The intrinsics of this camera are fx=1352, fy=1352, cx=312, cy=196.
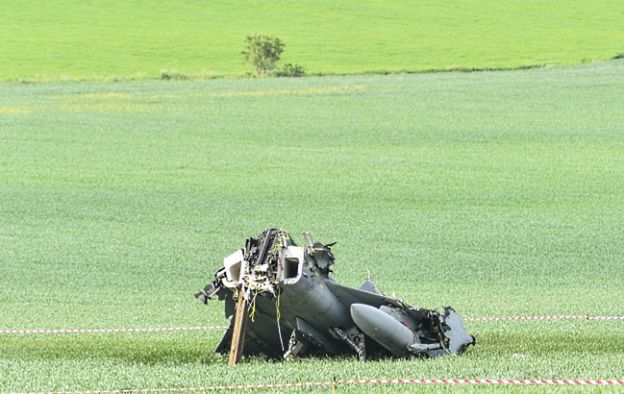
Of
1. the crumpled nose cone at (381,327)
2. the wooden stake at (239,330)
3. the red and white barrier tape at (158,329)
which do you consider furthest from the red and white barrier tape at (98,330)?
the crumpled nose cone at (381,327)

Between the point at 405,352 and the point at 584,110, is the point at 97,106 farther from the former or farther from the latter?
the point at 405,352

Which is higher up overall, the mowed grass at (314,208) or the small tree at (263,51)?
the small tree at (263,51)

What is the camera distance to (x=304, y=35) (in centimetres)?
Answer: 7138

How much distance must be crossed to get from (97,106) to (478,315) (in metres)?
34.7

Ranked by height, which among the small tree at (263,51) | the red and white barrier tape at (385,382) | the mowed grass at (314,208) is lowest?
the mowed grass at (314,208)

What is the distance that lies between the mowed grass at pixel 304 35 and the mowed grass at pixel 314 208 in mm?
6291

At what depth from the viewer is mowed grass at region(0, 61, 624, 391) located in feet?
43.4

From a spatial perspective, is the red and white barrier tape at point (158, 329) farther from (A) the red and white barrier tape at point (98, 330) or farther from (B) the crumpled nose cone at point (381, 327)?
(B) the crumpled nose cone at point (381, 327)

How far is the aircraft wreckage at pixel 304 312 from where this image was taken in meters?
11.2

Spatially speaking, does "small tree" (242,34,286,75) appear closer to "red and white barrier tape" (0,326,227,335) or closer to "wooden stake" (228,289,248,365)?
"red and white barrier tape" (0,326,227,335)

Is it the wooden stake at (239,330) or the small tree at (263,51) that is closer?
the wooden stake at (239,330)

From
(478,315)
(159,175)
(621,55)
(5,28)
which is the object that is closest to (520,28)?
(621,55)

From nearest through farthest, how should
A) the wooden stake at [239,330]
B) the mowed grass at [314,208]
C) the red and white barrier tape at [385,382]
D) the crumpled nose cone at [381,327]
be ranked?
the red and white barrier tape at [385,382]
the wooden stake at [239,330]
the crumpled nose cone at [381,327]
the mowed grass at [314,208]

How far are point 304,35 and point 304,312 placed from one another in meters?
60.5
